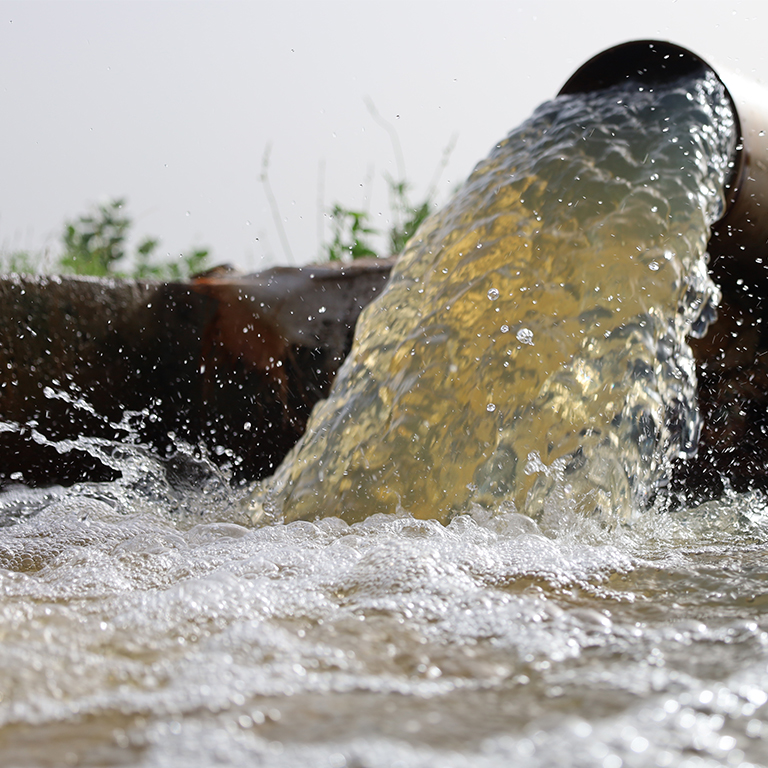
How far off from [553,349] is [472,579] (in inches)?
33.2

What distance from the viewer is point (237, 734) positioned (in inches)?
23.5

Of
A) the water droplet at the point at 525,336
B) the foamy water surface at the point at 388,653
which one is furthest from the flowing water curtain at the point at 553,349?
the foamy water surface at the point at 388,653

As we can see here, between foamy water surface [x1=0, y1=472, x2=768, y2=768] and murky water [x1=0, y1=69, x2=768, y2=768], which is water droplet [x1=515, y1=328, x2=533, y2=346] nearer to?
murky water [x1=0, y1=69, x2=768, y2=768]

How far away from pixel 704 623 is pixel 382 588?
1.29 feet

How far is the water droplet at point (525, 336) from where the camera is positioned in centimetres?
178

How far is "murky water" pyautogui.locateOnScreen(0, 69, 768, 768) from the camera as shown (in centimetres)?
60

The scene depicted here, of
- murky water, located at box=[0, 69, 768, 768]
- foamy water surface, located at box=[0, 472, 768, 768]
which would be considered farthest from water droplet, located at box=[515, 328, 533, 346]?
foamy water surface, located at box=[0, 472, 768, 768]

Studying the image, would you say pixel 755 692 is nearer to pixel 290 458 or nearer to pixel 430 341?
pixel 430 341

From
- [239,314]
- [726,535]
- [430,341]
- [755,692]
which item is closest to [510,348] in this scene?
[430,341]

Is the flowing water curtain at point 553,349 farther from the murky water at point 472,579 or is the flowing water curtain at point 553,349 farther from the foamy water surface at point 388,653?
the foamy water surface at point 388,653

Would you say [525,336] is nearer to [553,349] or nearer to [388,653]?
[553,349]

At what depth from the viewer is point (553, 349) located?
1757mm

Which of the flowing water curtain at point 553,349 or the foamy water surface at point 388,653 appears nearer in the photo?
the foamy water surface at point 388,653

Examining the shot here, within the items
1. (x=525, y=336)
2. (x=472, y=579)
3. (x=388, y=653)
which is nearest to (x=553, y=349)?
(x=525, y=336)
